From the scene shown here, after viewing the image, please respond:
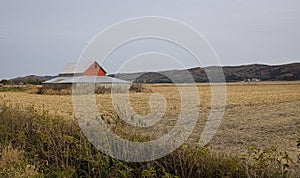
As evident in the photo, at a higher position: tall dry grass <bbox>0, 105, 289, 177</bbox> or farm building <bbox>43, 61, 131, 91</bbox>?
farm building <bbox>43, 61, 131, 91</bbox>

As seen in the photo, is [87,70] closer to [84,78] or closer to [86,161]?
[84,78]

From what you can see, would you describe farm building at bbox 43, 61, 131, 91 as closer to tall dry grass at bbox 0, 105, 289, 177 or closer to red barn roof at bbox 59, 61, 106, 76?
red barn roof at bbox 59, 61, 106, 76

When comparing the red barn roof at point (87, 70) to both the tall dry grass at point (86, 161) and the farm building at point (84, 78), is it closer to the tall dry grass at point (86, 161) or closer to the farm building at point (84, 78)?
the farm building at point (84, 78)

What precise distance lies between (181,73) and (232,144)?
443cm

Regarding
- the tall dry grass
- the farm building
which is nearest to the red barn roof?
the farm building

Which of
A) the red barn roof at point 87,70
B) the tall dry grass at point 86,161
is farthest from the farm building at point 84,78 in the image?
the tall dry grass at point 86,161

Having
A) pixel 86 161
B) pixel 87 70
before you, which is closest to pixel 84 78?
pixel 87 70

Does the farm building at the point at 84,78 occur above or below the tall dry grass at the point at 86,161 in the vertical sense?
above

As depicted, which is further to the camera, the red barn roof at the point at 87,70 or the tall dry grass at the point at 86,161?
the red barn roof at the point at 87,70

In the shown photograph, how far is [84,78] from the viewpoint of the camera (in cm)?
6288

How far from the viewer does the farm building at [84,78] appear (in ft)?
203

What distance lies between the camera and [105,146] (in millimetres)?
8070

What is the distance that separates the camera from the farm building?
61.8 meters

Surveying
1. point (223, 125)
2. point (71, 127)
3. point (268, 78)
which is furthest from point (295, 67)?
point (71, 127)
